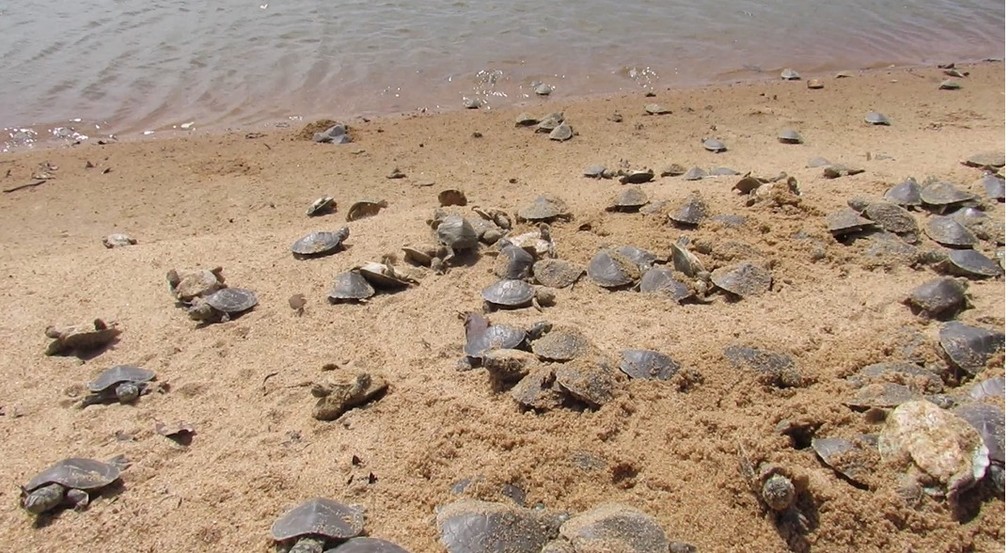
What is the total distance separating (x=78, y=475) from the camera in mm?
2793

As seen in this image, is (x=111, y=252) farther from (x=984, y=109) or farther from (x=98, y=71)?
(x=984, y=109)

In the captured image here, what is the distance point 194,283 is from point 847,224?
4.05 metres

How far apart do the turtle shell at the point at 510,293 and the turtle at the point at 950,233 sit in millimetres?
2512

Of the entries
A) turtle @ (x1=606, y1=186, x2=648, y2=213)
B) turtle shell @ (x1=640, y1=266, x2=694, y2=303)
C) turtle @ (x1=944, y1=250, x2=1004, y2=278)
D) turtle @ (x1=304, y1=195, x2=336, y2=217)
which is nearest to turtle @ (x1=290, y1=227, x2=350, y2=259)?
turtle @ (x1=304, y1=195, x2=336, y2=217)

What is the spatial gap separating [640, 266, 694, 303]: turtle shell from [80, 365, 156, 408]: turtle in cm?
269

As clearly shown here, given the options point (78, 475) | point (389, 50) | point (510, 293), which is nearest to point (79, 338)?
point (78, 475)

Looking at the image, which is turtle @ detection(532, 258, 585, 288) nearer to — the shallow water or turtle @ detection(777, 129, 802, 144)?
turtle @ detection(777, 129, 802, 144)

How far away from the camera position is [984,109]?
316 inches

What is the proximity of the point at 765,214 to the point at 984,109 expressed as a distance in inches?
208

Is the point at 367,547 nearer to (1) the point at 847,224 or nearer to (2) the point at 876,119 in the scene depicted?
(1) the point at 847,224

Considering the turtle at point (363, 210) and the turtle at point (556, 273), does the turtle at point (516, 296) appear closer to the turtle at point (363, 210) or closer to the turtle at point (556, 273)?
the turtle at point (556, 273)

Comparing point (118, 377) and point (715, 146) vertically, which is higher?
point (715, 146)

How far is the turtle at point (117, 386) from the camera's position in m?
3.41

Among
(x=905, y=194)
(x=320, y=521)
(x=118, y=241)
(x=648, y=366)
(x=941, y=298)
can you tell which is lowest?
(x=118, y=241)
